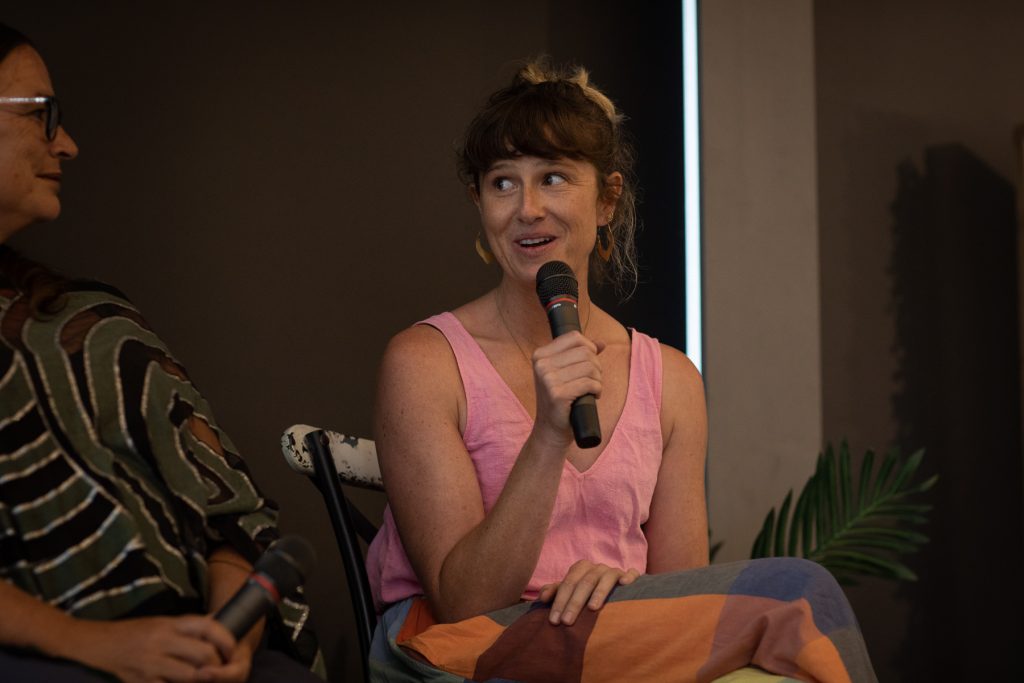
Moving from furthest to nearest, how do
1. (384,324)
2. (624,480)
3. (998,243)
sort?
1. (998,243)
2. (384,324)
3. (624,480)

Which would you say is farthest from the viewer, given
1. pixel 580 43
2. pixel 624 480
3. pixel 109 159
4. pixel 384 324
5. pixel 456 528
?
pixel 580 43

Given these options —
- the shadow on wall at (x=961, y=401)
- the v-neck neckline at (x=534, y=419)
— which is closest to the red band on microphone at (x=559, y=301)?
the v-neck neckline at (x=534, y=419)

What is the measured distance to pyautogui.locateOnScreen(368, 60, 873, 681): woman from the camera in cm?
145

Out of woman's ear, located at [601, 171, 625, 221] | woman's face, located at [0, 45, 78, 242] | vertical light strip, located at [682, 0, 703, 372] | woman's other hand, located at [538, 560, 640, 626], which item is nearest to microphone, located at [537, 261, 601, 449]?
woman's other hand, located at [538, 560, 640, 626]

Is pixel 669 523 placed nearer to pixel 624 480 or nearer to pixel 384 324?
pixel 624 480

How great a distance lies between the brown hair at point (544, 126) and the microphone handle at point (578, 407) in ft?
1.53

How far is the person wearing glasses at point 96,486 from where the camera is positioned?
49.3 inches

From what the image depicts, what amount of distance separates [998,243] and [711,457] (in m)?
1.33

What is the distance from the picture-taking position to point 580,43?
329cm

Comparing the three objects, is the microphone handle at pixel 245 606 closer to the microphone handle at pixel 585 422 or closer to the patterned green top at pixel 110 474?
the patterned green top at pixel 110 474

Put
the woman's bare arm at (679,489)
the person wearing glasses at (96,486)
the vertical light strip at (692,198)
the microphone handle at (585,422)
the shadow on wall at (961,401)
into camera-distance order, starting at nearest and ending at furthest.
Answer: the person wearing glasses at (96,486)
the microphone handle at (585,422)
the woman's bare arm at (679,489)
the vertical light strip at (692,198)
the shadow on wall at (961,401)

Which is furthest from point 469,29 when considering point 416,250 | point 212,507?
point 212,507

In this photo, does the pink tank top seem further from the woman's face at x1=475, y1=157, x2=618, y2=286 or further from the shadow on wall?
the shadow on wall

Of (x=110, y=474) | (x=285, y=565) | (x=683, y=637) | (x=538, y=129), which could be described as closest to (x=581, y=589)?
(x=683, y=637)
